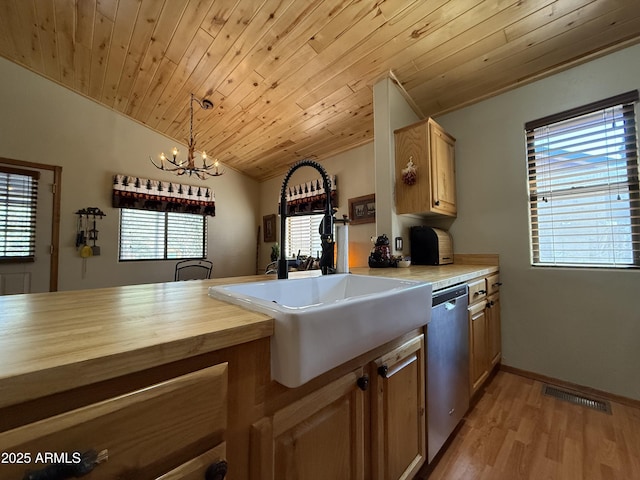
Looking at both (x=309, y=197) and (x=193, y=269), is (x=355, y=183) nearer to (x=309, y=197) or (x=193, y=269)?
(x=309, y=197)

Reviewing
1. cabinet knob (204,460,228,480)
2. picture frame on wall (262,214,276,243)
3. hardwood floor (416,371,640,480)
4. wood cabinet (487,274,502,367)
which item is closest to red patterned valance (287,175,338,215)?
picture frame on wall (262,214,276,243)

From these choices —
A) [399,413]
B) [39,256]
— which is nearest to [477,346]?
[399,413]

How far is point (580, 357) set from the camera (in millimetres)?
1852

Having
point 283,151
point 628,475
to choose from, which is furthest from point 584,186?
point 283,151

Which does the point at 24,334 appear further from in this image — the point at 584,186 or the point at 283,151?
the point at 283,151

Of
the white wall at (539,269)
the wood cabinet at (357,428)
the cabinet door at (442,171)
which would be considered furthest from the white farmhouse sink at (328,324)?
the white wall at (539,269)

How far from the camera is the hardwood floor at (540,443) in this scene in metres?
1.21

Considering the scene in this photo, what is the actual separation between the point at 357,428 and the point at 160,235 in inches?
150

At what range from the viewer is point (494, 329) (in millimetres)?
2018

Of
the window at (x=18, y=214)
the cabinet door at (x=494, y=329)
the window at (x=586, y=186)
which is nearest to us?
the window at (x=586, y=186)

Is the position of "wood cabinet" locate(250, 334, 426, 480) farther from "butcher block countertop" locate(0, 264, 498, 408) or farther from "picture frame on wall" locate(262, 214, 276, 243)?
"picture frame on wall" locate(262, 214, 276, 243)

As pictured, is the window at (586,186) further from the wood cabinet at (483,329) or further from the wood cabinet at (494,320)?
the wood cabinet at (483,329)

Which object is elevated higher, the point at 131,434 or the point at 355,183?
the point at 355,183

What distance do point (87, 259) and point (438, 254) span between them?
12.9 feet
